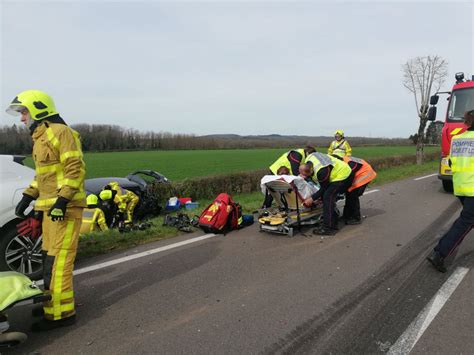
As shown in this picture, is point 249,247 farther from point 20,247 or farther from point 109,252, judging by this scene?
point 20,247

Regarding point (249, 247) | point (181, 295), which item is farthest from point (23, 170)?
point (249, 247)

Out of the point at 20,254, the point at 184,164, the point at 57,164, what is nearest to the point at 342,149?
the point at 20,254

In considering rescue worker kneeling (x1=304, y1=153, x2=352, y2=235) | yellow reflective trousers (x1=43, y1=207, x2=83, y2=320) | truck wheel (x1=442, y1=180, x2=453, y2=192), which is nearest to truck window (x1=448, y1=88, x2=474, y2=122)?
truck wheel (x1=442, y1=180, x2=453, y2=192)

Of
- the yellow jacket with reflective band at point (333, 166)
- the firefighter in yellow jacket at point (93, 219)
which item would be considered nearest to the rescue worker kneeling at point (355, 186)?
the yellow jacket with reflective band at point (333, 166)

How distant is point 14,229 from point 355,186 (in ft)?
18.8

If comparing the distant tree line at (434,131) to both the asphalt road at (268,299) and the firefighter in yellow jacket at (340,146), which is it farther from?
the asphalt road at (268,299)

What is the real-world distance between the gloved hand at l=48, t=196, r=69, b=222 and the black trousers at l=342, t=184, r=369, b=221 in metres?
5.43

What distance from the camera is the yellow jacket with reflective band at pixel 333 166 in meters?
6.44

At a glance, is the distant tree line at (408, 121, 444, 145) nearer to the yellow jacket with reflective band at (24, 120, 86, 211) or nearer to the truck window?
the truck window

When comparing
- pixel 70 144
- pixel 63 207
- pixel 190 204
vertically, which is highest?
pixel 70 144

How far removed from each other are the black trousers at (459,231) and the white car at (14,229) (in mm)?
5152

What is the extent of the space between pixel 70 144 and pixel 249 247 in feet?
10.7

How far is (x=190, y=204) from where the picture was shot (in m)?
10.1

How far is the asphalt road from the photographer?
305cm
